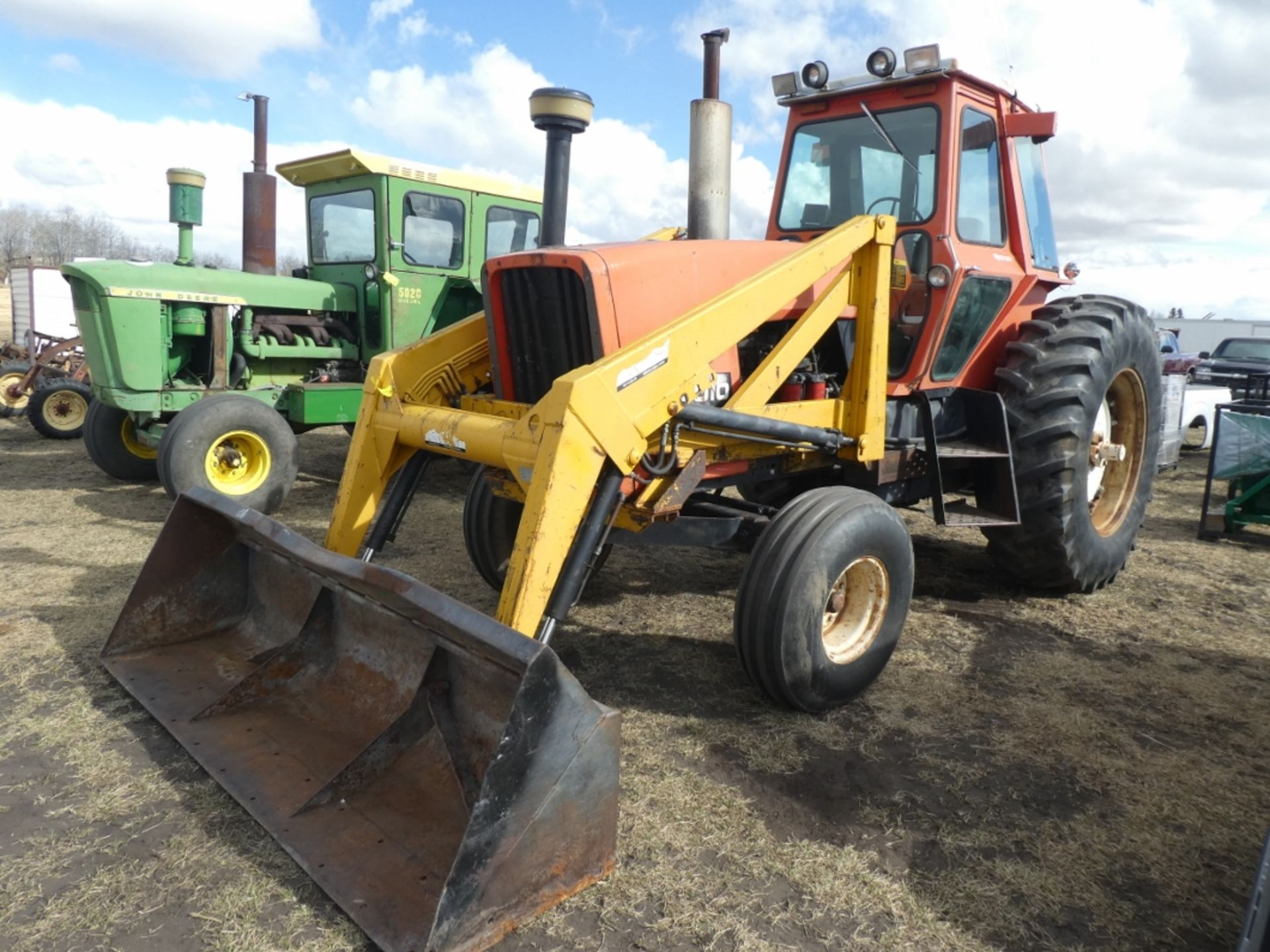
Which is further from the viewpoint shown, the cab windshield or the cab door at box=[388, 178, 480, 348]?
the cab door at box=[388, 178, 480, 348]

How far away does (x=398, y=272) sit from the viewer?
25.1 ft

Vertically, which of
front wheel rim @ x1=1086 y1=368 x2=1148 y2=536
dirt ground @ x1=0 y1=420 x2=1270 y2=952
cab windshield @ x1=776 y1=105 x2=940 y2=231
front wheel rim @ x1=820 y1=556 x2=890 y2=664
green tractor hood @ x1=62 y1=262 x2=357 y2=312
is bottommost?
dirt ground @ x1=0 y1=420 x2=1270 y2=952

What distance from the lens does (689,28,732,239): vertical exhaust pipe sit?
16.6ft

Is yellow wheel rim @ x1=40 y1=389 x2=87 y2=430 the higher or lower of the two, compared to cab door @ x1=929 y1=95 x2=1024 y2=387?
lower

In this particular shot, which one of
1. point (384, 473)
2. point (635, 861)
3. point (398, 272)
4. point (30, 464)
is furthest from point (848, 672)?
point (30, 464)

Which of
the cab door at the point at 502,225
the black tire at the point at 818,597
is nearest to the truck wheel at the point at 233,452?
the cab door at the point at 502,225

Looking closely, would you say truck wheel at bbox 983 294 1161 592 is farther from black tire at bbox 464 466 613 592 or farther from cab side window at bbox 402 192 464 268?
cab side window at bbox 402 192 464 268

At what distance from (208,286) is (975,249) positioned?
562 cm

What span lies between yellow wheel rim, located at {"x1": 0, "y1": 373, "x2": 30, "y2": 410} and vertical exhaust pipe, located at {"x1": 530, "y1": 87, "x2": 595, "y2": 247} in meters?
10.2

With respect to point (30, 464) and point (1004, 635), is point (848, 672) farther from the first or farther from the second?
point (30, 464)

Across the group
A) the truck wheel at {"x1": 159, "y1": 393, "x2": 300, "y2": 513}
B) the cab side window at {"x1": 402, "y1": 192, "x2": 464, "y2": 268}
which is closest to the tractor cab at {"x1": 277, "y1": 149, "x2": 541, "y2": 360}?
the cab side window at {"x1": 402, "y1": 192, "x2": 464, "y2": 268}

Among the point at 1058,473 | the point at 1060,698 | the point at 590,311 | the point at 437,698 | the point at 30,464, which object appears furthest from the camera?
the point at 30,464

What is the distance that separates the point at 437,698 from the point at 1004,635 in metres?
2.89

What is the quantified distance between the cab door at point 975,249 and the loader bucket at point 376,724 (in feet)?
9.11
